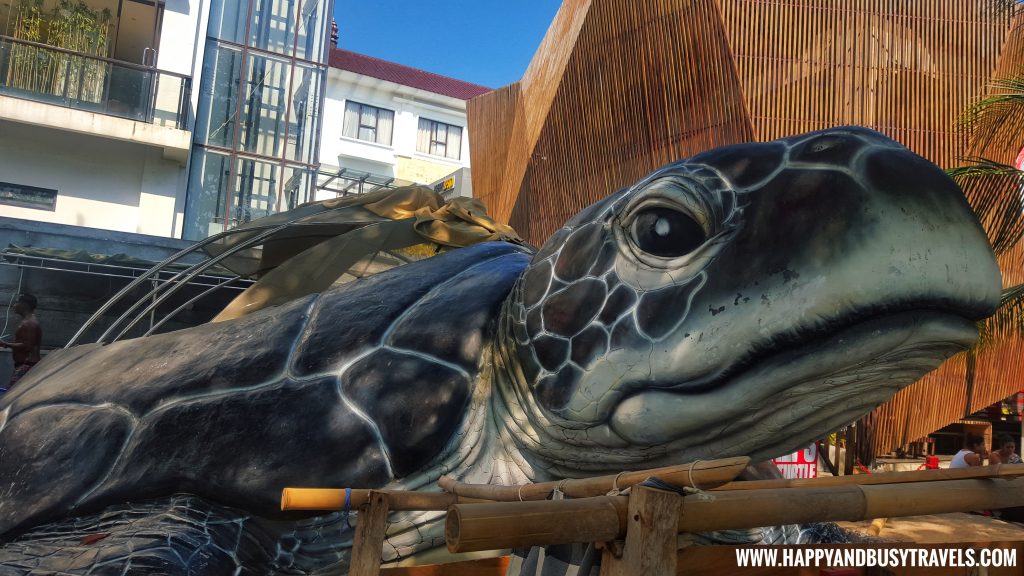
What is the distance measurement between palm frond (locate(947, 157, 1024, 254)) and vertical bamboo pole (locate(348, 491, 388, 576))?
6.42 metres

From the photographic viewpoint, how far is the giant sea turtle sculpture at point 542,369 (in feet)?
4.61

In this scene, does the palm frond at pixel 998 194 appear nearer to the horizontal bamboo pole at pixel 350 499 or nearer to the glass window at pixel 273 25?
the horizontal bamboo pole at pixel 350 499

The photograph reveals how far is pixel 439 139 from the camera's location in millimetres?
24812

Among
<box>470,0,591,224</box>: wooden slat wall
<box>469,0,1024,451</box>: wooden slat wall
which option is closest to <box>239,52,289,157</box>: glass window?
<box>470,0,591,224</box>: wooden slat wall

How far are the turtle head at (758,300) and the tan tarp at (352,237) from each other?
6.54ft

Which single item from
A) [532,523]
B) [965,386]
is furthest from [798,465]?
[532,523]

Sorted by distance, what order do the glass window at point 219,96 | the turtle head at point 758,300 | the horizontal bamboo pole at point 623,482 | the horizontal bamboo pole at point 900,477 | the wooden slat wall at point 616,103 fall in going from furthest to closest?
the glass window at point 219,96 → the wooden slat wall at point 616,103 → the turtle head at point 758,300 → the horizontal bamboo pole at point 900,477 → the horizontal bamboo pole at point 623,482

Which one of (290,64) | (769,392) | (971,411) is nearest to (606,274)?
(769,392)

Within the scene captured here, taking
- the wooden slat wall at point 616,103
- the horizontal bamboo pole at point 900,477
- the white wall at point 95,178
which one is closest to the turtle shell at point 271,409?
the horizontal bamboo pole at point 900,477

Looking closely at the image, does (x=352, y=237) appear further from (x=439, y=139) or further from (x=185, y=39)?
(x=439, y=139)

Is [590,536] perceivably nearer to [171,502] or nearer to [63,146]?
[171,502]

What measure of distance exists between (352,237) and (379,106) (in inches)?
852

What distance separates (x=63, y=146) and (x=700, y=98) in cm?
1075

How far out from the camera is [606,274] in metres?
1.70
